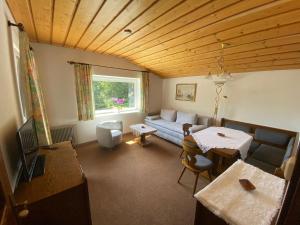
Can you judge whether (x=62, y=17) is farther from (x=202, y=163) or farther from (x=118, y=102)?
(x=202, y=163)

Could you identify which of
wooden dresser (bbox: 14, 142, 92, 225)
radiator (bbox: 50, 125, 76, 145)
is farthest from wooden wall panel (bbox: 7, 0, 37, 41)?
radiator (bbox: 50, 125, 76, 145)

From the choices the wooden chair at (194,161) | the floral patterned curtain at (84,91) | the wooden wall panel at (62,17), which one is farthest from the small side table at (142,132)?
the wooden wall panel at (62,17)

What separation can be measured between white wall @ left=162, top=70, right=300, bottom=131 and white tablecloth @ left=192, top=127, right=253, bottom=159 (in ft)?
2.99

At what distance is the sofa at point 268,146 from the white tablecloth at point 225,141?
277mm

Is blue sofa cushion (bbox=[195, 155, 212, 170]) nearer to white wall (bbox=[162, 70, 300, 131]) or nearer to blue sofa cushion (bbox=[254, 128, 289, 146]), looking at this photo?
blue sofa cushion (bbox=[254, 128, 289, 146])

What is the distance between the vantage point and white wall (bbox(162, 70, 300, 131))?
253 cm

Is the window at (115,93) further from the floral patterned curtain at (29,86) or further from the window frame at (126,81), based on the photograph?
the floral patterned curtain at (29,86)

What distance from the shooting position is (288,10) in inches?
54.3

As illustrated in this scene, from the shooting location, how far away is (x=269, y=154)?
7.61 feet

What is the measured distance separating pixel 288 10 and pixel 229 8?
22.9 inches

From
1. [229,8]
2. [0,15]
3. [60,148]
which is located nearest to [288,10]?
[229,8]

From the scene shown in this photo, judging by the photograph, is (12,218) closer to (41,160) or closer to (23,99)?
(41,160)

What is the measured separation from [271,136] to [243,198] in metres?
2.56

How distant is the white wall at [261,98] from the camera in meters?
2.53
